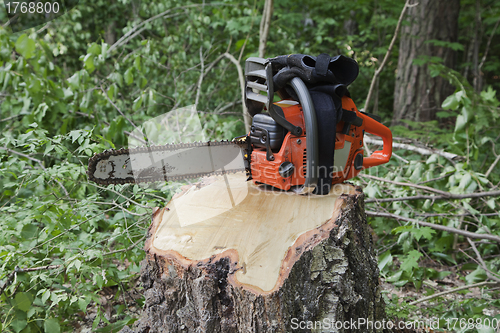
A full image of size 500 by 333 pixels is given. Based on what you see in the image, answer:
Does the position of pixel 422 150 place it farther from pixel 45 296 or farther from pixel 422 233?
pixel 45 296

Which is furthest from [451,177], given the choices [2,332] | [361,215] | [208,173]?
[2,332]

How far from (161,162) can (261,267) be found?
0.77 meters

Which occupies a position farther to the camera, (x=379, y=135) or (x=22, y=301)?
(x=379, y=135)

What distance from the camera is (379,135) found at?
2199 millimetres

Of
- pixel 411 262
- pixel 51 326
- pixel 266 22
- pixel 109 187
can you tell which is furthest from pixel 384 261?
pixel 266 22

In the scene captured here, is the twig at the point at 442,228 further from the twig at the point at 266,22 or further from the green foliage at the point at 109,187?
the twig at the point at 266,22

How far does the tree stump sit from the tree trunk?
12.6 feet

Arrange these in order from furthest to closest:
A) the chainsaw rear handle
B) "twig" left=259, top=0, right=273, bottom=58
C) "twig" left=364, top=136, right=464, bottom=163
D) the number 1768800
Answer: the number 1768800, "twig" left=259, top=0, right=273, bottom=58, "twig" left=364, top=136, right=464, bottom=163, the chainsaw rear handle

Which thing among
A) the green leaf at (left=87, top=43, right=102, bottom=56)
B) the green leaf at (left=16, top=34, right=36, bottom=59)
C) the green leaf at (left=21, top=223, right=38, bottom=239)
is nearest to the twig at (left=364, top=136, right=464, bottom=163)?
the green leaf at (left=87, top=43, right=102, bottom=56)

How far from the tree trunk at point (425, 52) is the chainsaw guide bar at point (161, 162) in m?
3.94

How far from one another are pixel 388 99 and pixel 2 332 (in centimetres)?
805

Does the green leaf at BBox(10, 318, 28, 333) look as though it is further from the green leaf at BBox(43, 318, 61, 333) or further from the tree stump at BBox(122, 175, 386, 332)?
the tree stump at BBox(122, 175, 386, 332)

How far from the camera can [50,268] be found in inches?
80.3

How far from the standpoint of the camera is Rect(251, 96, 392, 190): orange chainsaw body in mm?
1741
